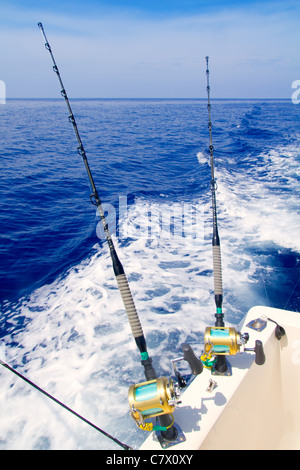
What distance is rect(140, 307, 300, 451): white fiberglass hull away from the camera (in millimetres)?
1775

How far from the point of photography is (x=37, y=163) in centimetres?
1279

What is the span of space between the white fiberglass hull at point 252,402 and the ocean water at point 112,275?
1.12m

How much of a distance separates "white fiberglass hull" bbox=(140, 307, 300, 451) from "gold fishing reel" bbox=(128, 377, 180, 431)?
296 mm

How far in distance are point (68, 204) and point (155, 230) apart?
3.48 meters

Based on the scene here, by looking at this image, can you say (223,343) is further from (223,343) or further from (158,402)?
(158,402)

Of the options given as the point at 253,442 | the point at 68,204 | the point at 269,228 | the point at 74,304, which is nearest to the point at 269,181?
the point at 269,228

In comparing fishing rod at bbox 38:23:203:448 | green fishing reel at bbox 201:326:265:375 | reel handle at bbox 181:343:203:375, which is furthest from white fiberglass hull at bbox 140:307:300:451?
reel handle at bbox 181:343:203:375

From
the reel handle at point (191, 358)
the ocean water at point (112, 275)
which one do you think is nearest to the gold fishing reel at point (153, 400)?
the reel handle at point (191, 358)

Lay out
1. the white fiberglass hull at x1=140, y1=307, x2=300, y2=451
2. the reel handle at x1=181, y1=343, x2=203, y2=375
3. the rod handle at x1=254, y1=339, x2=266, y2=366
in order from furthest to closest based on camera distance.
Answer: the rod handle at x1=254, y1=339, x2=266, y2=366, the white fiberglass hull at x1=140, y1=307, x2=300, y2=451, the reel handle at x1=181, y1=343, x2=203, y2=375

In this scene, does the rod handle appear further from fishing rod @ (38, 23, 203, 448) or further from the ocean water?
the ocean water

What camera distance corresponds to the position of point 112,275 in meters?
5.23

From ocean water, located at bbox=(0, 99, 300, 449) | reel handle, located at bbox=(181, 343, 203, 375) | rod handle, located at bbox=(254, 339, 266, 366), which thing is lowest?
ocean water, located at bbox=(0, 99, 300, 449)

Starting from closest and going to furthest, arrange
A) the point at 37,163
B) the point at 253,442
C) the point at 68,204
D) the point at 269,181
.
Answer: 1. the point at 253,442
2. the point at 68,204
3. the point at 269,181
4. the point at 37,163

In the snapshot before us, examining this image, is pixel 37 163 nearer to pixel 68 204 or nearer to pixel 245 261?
pixel 68 204
